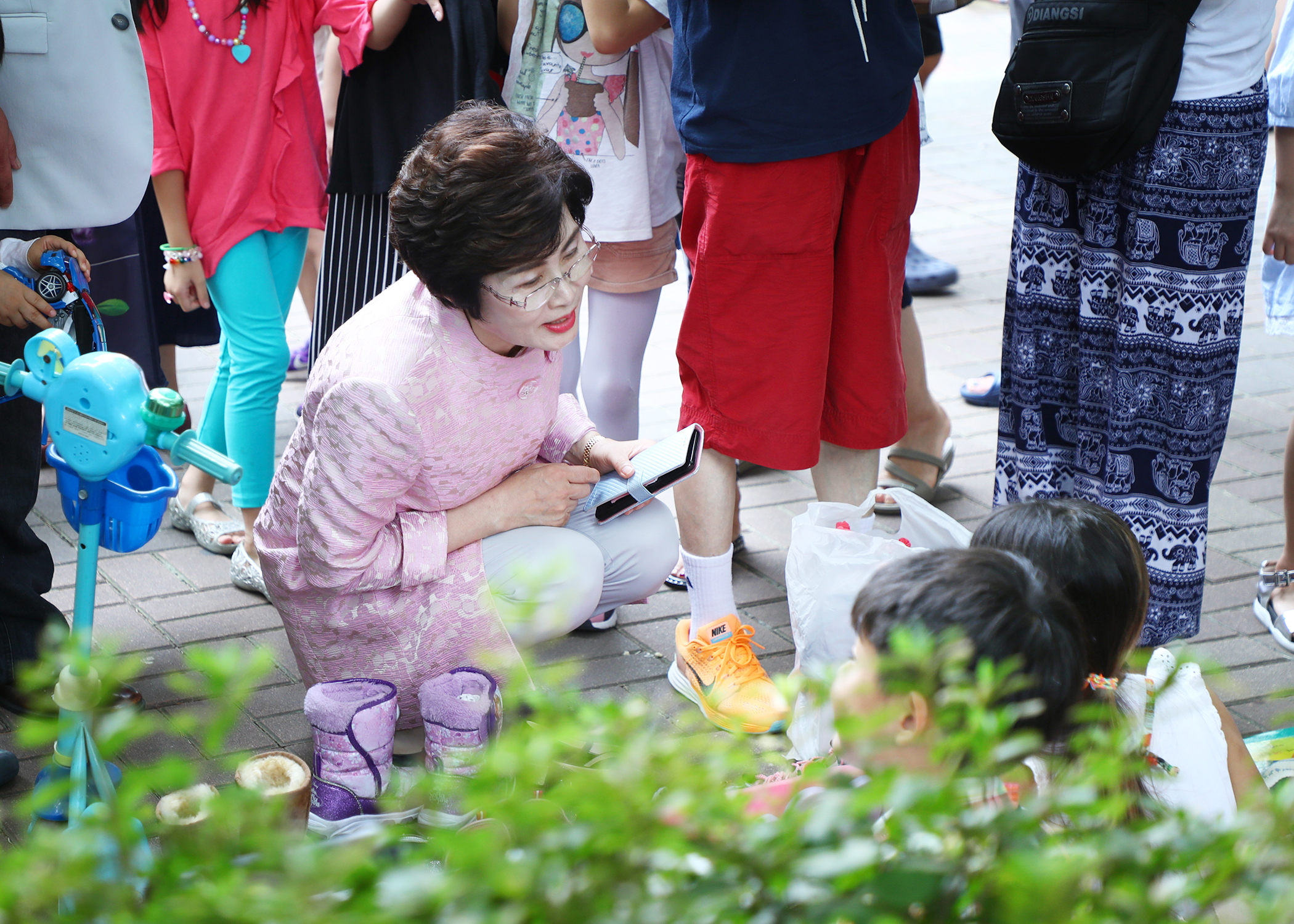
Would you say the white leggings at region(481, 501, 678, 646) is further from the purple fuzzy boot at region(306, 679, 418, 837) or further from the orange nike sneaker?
the purple fuzzy boot at region(306, 679, 418, 837)

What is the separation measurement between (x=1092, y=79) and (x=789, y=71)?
0.60m

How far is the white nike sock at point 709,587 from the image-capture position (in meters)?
2.48

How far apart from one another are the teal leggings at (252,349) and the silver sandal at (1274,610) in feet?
7.63

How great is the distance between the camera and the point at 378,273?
2.79 meters

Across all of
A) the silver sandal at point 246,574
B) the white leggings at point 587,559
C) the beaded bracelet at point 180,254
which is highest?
the beaded bracelet at point 180,254

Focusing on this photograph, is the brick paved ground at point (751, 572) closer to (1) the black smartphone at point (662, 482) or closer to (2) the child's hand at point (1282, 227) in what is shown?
(1) the black smartphone at point (662, 482)

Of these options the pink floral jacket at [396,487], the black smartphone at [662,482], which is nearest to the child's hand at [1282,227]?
the black smartphone at [662,482]

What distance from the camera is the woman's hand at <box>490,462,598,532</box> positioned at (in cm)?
214

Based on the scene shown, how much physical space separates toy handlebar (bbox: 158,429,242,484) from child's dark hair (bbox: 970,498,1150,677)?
1047 mm

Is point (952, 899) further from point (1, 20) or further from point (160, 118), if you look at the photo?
point (160, 118)

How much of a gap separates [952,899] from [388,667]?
1559 mm

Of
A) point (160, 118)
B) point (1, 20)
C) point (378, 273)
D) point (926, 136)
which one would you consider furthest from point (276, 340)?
point (926, 136)

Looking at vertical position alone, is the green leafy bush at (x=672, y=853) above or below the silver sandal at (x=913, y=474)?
above

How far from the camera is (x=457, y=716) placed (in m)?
1.99
